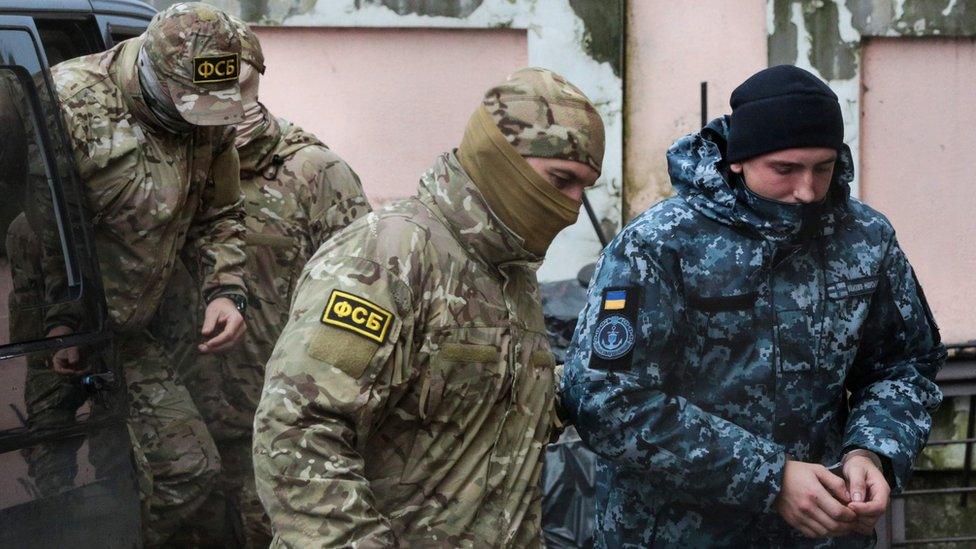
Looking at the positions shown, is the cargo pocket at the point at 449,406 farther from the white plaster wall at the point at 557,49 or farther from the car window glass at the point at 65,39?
the white plaster wall at the point at 557,49

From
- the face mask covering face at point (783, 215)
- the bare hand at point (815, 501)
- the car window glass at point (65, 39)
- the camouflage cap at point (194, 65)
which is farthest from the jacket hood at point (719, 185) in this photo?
the car window glass at point (65, 39)

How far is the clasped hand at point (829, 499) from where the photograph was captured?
2.65 meters

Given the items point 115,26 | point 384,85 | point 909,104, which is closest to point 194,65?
point 115,26

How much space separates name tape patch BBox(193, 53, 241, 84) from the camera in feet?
12.3

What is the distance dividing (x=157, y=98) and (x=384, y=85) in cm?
257

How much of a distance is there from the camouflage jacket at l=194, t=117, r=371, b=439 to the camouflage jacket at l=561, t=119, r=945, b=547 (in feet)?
6.10

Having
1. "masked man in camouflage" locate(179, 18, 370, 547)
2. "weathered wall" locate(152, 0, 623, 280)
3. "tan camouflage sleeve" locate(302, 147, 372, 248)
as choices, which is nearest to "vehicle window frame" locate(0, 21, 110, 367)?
"masked man in camouflage" locate(179, 18, 370, 547)

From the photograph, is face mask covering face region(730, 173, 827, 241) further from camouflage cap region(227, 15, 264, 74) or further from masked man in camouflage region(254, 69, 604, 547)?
camouflage cap region(227, 15, 264, 74)

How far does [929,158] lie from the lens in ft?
21.4

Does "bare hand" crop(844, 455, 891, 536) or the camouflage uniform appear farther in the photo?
the camouflage uniform

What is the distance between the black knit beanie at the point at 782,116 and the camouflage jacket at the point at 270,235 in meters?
1.93

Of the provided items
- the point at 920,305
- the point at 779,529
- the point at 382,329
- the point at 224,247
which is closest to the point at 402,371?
the point at 382,329

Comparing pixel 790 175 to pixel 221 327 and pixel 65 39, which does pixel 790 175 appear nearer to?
pixel 221 327

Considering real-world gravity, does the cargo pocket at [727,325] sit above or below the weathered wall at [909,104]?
above
